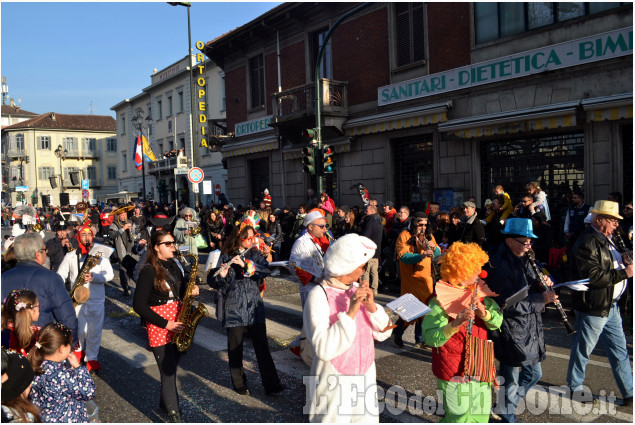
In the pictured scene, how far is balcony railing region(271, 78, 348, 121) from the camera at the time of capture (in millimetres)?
17281

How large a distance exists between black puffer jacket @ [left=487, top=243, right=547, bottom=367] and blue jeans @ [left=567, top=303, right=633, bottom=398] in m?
0.76

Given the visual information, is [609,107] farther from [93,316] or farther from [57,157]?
[57,157]

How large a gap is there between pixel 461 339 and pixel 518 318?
739 millimetres

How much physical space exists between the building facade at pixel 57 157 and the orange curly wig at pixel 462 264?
69824mm

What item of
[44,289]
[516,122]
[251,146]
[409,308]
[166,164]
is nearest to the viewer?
[409,308]

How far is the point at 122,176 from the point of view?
54.8 m

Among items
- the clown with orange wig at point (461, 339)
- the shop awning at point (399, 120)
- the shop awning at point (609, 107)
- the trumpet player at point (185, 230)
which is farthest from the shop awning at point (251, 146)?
the clown with orange wig at point (461, 339)

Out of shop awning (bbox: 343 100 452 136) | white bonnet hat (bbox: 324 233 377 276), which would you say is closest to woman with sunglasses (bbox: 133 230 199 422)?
white bonnet hat (bbox: 324 233 377 276)

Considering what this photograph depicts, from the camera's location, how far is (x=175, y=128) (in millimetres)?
42094

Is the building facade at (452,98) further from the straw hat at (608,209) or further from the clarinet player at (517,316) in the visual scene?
the clarinet player at (517,316)

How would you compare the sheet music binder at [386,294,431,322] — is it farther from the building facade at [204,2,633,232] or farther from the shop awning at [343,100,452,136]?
the shop awning at [343,100,452,136]

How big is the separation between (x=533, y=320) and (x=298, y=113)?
14.9m

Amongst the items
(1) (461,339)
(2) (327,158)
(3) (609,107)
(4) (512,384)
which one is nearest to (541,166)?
(3) (609,107)

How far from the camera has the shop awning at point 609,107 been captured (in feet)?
35.2
